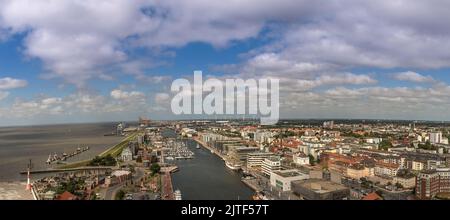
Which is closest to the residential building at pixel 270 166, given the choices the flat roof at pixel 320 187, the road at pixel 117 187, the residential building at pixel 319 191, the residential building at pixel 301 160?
the residential building at pixel 301 160

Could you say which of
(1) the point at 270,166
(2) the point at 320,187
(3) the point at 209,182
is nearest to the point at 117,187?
(3) the point at 209,182

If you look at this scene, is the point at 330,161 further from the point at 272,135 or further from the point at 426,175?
the point at 272,135

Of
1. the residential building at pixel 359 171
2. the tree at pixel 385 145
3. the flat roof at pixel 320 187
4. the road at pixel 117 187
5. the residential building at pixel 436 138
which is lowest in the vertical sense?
the road at pixel 117 187

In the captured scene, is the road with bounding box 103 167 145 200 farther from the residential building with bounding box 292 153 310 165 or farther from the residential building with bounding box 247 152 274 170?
the residential building with bounding box 292 153 310 165

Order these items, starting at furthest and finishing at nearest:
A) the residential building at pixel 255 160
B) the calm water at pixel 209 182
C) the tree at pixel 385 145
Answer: the tree at pixel 385 145 → the residential building at pixel 255 160 → the calm water at pixel 209 182

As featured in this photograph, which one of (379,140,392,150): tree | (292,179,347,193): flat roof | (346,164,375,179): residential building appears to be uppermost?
(379,140,392,150): tree

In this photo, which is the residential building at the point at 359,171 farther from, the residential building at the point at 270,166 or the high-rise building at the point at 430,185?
the high-rise building at the point at 430,185

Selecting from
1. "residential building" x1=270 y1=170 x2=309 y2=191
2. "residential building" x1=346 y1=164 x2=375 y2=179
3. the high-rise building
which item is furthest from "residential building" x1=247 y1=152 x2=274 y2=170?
the high-rise building

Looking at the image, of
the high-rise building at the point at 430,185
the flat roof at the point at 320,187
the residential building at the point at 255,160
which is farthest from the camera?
the residential building at the point at 255,160
